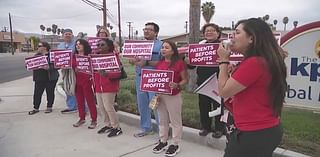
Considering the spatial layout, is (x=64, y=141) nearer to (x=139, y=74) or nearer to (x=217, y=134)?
(x=139, y=74)

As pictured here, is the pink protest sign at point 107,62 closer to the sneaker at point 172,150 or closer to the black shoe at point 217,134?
the sneaker at point 172,150

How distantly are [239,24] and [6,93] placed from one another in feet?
32.6

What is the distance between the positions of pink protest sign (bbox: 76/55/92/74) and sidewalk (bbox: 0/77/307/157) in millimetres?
1120

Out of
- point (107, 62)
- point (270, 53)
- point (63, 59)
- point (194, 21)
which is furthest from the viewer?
point (194, 21)

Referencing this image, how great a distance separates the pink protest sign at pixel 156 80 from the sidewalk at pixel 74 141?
0.95 meters

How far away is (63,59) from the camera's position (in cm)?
656

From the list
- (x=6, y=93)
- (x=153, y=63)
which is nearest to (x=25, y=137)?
(x=153, y=63)

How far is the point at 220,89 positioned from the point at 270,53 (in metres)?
0.44

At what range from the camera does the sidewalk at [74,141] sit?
15.7 feet

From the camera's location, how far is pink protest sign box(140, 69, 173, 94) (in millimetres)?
4523

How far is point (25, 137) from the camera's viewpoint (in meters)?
5.65

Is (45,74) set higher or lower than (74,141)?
higher

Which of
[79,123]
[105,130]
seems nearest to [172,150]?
[105,130]

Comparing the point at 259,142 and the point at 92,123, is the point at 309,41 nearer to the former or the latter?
the point at 259,142
